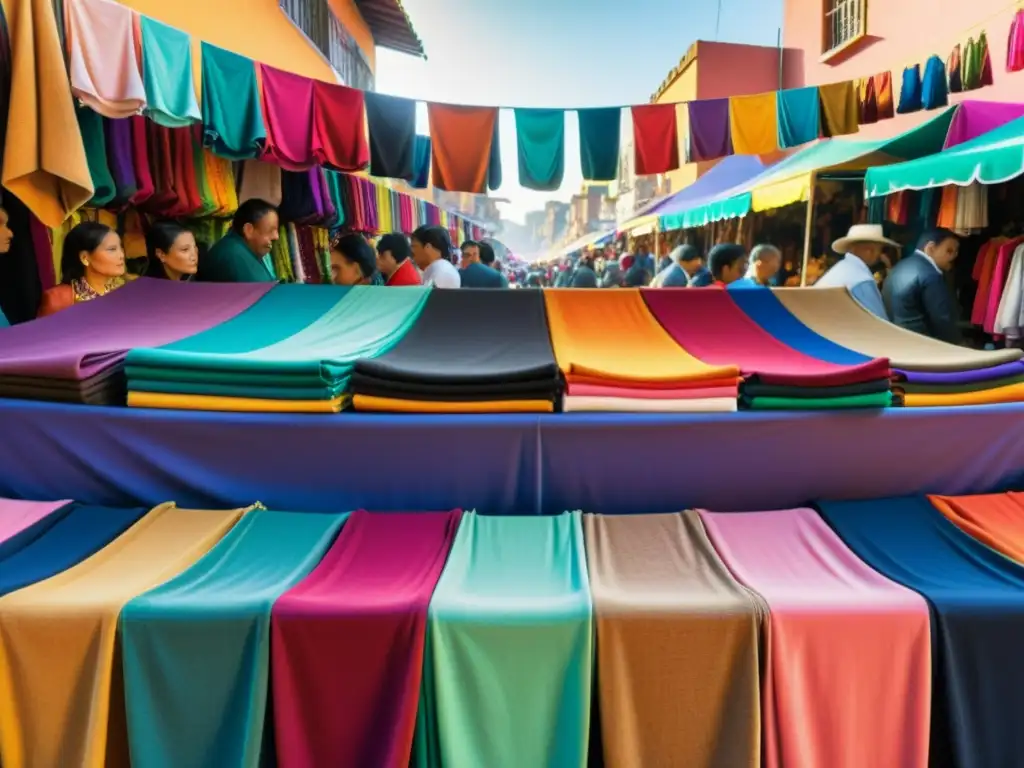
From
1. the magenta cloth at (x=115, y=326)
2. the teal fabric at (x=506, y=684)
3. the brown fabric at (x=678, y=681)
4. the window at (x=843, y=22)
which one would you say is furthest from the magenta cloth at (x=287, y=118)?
the window at (x=843, y=22)

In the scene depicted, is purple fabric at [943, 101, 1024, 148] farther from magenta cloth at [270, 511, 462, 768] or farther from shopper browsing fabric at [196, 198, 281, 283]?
magenta cloth at [270, 511, 462, 768]

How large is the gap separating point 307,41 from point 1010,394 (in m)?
8.78

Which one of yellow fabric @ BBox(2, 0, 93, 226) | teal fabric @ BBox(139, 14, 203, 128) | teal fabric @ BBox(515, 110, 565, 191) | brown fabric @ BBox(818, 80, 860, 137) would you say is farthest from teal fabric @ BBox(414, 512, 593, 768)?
brown fabric @ BBox(818, 80, 860, 137)

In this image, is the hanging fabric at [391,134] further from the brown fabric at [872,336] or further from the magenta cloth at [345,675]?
the magenta cloth at [345,675]

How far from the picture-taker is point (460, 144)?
5.73 m

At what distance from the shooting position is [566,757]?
113 cm

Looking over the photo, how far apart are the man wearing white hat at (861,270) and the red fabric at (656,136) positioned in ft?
7.75

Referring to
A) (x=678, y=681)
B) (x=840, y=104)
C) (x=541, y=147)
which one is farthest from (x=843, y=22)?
(x=678, y=681)

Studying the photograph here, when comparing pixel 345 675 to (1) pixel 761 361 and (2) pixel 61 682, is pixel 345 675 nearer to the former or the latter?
(2) pixel 61 682

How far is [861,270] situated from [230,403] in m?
3.50

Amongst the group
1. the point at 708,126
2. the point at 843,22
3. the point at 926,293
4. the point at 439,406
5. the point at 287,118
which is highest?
the point at 843,22

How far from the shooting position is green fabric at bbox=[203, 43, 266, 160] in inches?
133

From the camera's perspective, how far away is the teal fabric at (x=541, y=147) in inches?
229

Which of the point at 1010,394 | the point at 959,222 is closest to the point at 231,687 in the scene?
the point at 1010,394
